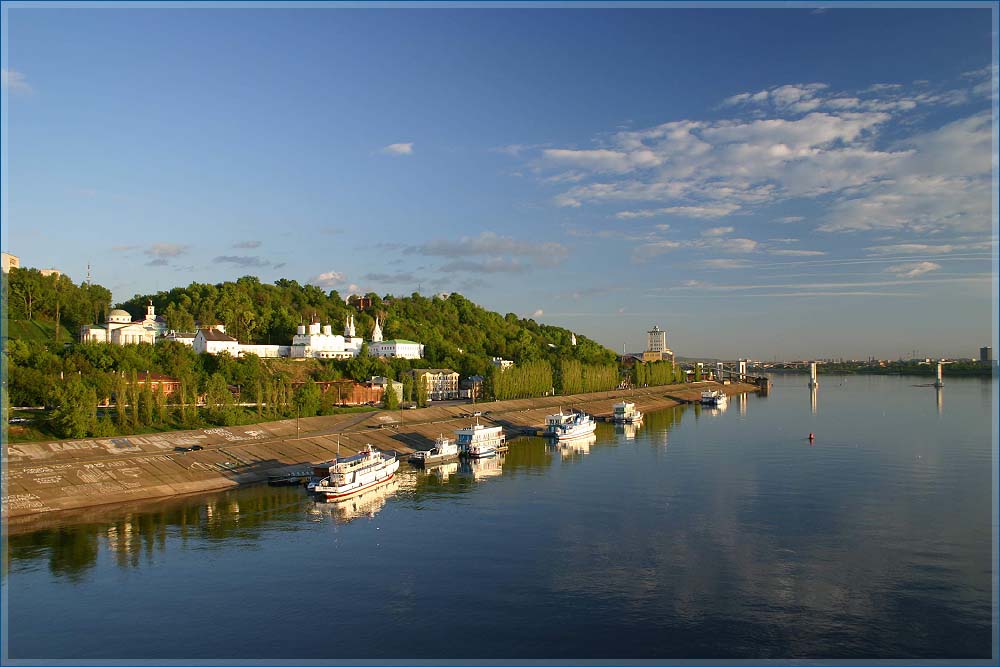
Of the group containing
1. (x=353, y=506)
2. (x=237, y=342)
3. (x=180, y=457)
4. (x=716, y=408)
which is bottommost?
(x=716, y=408)

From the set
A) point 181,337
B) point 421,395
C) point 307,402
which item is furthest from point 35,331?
point 421,395

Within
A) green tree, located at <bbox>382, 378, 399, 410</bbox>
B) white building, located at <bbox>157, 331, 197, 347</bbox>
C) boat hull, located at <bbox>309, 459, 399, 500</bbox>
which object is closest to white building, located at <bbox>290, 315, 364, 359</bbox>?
white building, located at <bbox>157, 331, 197, 347</bbox>

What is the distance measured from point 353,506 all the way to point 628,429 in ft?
214

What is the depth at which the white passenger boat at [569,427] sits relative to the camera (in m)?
96.2

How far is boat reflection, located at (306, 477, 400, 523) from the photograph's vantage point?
167 feet

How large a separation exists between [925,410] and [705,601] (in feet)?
389

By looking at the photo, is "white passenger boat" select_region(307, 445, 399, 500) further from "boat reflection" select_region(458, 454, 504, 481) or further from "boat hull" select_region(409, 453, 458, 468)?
"boat hull" select_region(409, 453, 458, 468)

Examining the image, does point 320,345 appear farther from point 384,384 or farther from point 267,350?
point 384,384

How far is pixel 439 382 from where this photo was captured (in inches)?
5423

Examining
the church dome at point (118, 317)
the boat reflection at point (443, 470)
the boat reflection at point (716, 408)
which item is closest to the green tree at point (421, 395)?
the boat reflection at point (443, 470)

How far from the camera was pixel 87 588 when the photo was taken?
35.6 m

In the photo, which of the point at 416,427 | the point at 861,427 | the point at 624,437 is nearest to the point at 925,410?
the point at 861,427

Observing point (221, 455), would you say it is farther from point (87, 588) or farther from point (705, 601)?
point (705, 601)

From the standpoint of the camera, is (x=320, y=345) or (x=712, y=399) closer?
(x=320, y=345)
